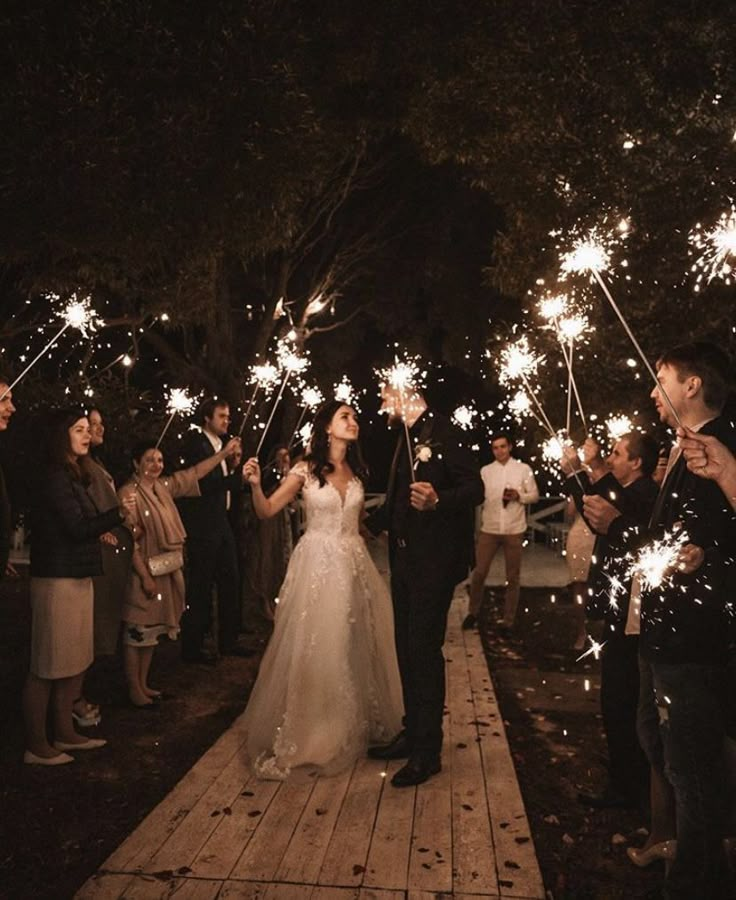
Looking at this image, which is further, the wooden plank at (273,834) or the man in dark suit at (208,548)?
the man in dark suit at (208,548)

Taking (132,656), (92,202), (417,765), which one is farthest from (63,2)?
(417,765)

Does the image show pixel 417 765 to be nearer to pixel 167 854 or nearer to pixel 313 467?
pixel 167 854

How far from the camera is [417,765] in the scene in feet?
14.8

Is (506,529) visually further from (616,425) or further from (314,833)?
(314,833)

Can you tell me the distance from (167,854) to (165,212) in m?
3.63

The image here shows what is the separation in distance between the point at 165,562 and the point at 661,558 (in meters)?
4.09

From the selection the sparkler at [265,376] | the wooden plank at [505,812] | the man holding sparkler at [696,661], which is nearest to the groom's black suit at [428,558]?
the wooden plank at [505,812]

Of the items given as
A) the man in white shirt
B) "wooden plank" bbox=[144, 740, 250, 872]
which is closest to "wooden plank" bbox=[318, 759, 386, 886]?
"wooden plank" bbox=[144, 740, 250, 872]

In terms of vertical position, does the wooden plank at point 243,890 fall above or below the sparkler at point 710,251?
below

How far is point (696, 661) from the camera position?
3.04m

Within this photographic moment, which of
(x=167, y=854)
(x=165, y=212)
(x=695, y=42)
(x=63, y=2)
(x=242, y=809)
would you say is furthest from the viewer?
(x=695, y=42)

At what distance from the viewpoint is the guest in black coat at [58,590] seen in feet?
16.3

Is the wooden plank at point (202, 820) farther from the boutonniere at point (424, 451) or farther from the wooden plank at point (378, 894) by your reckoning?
the boutonniere at point (424, 451)

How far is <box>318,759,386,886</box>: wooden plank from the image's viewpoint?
349 centimetres
